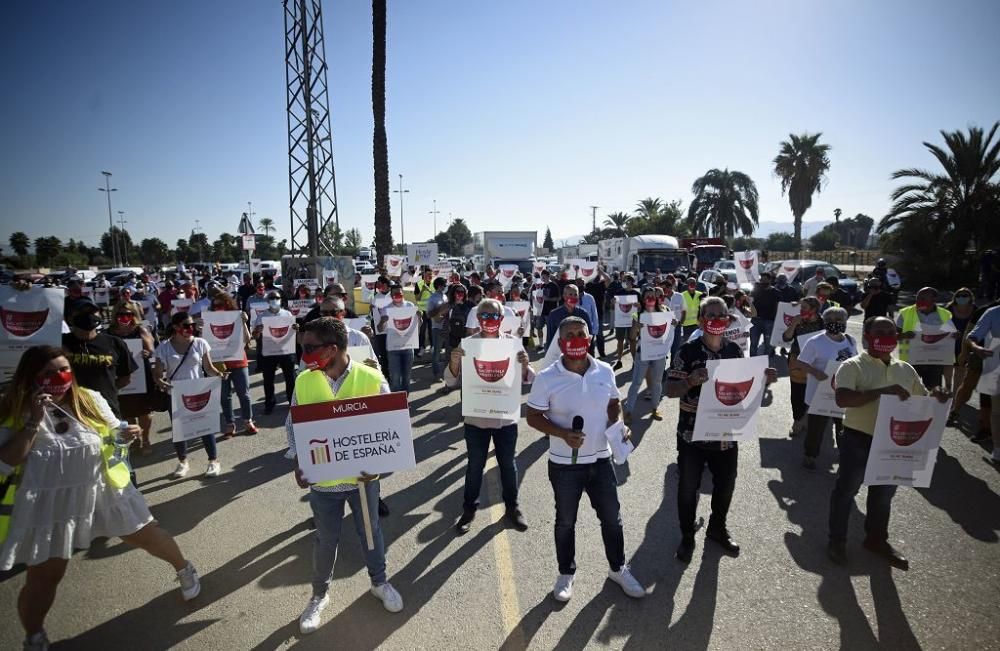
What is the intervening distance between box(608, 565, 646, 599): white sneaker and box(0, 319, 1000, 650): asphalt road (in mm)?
74

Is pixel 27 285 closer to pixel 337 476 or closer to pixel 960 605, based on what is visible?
pixel 337 476

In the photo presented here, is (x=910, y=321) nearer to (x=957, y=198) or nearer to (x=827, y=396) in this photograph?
(x=827, y=396)

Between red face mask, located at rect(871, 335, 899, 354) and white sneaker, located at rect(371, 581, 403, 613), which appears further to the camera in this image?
red face mask, located at rect(871, 335, 899, 354)

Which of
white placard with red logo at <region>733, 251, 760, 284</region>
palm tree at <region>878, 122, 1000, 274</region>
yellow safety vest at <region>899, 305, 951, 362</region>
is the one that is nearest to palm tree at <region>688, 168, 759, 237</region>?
palm tree at <region>878, 122, 1000, 274</region>

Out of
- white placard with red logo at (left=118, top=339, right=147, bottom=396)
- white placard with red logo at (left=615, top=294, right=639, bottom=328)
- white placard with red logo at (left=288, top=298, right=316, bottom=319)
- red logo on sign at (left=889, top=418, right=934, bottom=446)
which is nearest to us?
red logo on sign at (left=889, top=418, right=934, bottom=446)

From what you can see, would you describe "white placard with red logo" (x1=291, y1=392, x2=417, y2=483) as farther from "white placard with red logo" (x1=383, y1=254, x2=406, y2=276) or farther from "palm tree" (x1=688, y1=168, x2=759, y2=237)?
"palm tree" (x1=688, y1=168, x2=759, y2=237)

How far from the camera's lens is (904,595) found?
12.5 feet

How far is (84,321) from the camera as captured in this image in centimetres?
489

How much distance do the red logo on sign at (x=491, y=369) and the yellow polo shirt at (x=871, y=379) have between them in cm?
278

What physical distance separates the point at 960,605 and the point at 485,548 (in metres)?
3.67

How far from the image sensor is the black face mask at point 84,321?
4.86 m

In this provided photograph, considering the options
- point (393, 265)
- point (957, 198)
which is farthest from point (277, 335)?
point (957, 198)

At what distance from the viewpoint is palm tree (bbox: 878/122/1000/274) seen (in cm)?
2231

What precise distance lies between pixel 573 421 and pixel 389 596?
75.7 inches
